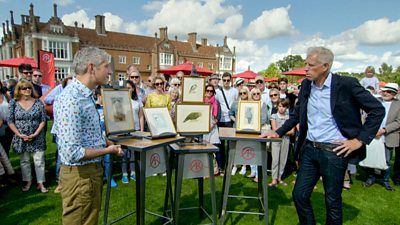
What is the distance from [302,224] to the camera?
10.2ft

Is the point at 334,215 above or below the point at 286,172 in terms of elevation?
above

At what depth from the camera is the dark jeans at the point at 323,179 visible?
2.78 metres

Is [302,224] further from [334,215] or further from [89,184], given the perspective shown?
[89,184]

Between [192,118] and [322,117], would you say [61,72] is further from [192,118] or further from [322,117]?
[322,117]

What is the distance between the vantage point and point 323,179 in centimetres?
287

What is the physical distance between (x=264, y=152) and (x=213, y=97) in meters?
2.53

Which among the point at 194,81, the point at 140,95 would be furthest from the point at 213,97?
the point at 194,81

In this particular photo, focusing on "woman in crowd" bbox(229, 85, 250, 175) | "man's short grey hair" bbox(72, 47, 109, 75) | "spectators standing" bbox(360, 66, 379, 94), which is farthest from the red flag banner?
"spectators standing" bbox(360, 66, 379, 94)

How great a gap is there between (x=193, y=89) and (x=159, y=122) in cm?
71

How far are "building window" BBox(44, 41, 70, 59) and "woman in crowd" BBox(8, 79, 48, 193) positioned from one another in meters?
33.1

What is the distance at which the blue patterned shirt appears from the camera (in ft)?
7.11

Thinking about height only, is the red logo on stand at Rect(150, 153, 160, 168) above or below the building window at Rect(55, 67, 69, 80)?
below

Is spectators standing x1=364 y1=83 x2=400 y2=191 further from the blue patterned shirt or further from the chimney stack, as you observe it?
the chimney stack

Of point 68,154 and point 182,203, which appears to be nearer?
point 68,154
